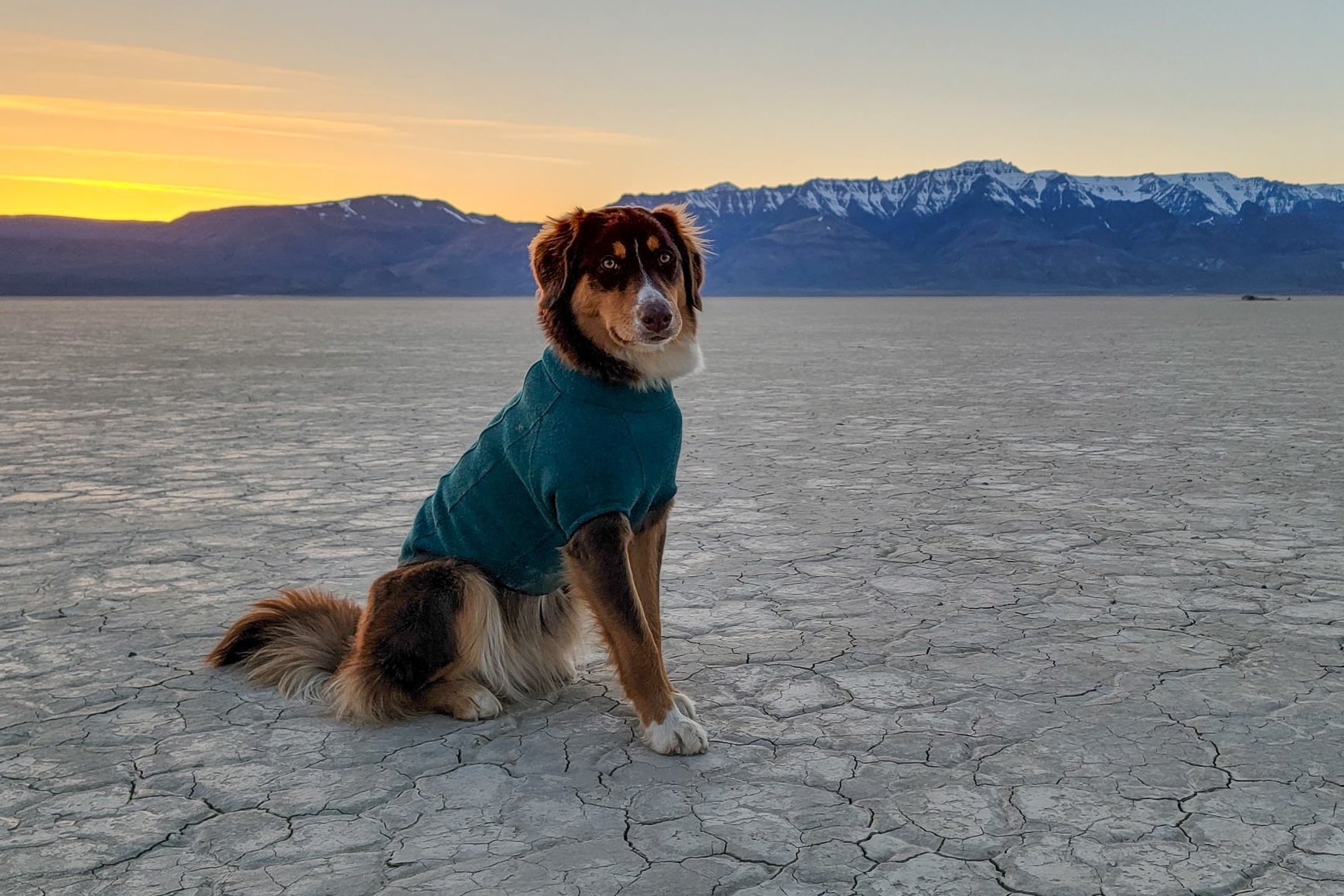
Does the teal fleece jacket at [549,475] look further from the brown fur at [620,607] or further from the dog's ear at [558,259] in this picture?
the dog's ear at [558,259]

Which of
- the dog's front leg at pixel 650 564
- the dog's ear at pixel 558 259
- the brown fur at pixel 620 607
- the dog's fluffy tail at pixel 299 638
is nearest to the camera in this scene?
the brown fur at pixel 620 607

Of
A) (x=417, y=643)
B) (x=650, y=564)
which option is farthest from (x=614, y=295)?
(x=417, y=643)

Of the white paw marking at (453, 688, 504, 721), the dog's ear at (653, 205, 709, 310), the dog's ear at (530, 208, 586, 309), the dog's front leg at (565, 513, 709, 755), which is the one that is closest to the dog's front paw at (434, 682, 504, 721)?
the white paw marking at (453, 688, 504, 721)

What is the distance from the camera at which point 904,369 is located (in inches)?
704

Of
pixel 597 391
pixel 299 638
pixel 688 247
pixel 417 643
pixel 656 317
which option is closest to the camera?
pixel 656 317

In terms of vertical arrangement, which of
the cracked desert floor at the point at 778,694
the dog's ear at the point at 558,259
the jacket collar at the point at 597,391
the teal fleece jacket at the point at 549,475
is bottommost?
the cracked desert floor at the point at 778,694

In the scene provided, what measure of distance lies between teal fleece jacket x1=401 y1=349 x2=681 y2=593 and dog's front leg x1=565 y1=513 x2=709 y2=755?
0.19 feet

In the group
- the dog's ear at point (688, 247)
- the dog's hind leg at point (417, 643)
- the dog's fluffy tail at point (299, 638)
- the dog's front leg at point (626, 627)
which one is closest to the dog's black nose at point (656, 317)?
the dog's ear at point (688, 247)

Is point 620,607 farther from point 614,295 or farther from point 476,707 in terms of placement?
point 614,295

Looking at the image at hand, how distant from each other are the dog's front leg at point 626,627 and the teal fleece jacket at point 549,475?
59 millimetres

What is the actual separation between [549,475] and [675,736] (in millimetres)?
778

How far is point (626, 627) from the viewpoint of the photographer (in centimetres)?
308

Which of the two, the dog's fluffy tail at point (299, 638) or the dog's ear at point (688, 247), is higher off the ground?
the dog's ear at point (688, 247)

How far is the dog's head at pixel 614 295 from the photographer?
10.2ft
